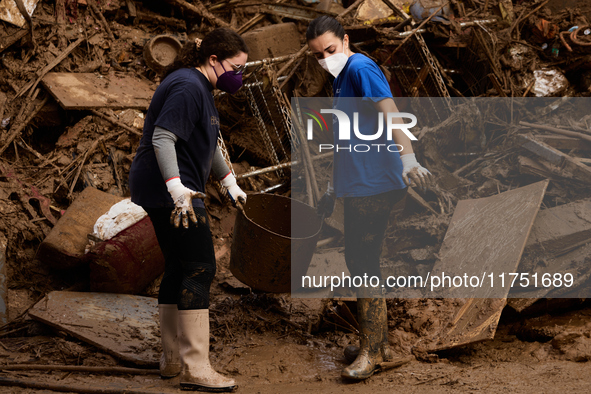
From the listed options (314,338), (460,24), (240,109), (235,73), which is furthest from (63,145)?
(460,24)

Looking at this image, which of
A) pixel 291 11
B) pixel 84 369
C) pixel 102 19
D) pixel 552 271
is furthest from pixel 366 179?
pixel 291 11

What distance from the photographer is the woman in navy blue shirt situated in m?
2.25

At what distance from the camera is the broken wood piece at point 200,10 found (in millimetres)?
5792

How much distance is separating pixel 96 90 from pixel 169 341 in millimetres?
3053

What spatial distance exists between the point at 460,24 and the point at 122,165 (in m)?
4.37

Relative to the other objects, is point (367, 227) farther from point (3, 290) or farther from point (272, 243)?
point (3, 290)

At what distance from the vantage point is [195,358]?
235 centimetres

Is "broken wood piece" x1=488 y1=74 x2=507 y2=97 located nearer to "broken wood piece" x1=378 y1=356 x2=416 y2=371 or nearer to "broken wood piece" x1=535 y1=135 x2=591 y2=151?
"broken wood piece" x1=535 y1=135 x2=591 y2=151

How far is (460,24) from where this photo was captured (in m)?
6.01

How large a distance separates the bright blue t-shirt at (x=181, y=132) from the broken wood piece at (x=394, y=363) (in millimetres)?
1271

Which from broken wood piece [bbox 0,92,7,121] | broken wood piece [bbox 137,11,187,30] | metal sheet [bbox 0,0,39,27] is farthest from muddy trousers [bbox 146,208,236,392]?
broken wood piece [bbox 137,11,187,30]

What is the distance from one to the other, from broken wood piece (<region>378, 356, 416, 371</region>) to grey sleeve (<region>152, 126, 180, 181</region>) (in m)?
1.46

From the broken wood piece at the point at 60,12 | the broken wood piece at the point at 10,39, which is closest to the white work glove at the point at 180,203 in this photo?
the broken wood piece at the point at 10,39

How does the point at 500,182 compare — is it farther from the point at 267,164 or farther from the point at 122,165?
the point at 122,165
